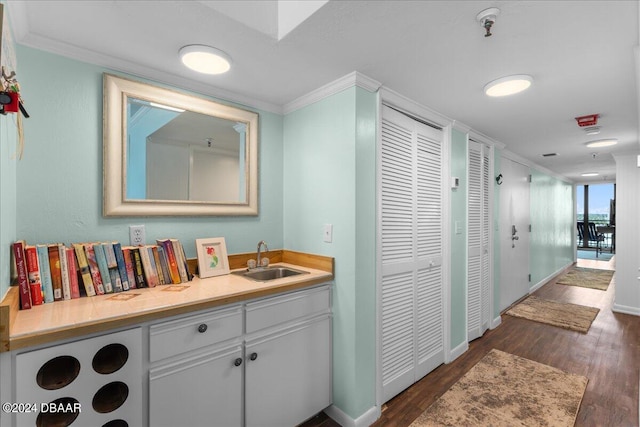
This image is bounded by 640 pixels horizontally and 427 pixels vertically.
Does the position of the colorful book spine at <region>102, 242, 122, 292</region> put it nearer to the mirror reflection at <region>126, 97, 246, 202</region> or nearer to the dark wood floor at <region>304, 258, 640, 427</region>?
the mirror reflection at <region>126, 97, 246, 202</region>

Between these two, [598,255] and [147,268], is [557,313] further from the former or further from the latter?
[598,255]

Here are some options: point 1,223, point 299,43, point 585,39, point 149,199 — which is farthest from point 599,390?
point 1,223

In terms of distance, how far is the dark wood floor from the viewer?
6.62 ft

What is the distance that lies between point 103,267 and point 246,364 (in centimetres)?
90

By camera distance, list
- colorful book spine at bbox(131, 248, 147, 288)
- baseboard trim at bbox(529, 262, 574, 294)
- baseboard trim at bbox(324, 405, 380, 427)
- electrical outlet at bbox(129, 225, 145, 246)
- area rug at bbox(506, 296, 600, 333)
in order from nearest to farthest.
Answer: colorful book spine at bbox(131, 248, 147, 288) < electrical outlet at bbox(129, 225, 145, 246) < baseboard trim at bbox(324, 405, 380, 427) < area rug at bbox(506, 296, 600, 333) < baseboard trim at bbox(529, 262, 574, 294)

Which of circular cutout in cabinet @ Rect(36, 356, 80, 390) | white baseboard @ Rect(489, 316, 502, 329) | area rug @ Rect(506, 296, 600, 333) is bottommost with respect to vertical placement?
area rug @ Rect(506, 296, 600, 333)

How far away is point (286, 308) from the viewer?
174cm

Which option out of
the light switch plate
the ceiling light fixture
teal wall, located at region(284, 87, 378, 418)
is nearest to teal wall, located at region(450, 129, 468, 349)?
the ceiling light fixture

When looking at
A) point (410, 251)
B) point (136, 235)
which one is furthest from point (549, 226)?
point (136, 235)

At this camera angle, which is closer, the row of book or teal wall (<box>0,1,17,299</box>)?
teal wall (<box>0,1,17,299</box>)

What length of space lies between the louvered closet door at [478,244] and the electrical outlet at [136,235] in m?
2.87

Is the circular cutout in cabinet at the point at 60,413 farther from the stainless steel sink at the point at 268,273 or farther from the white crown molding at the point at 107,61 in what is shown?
the white crown molding at the point at 107,61

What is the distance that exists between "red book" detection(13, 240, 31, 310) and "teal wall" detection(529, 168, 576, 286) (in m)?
6.04

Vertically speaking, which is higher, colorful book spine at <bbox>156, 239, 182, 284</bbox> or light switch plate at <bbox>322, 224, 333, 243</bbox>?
light switch plate at <bbox>322, 224, 333, 243</bbox>
